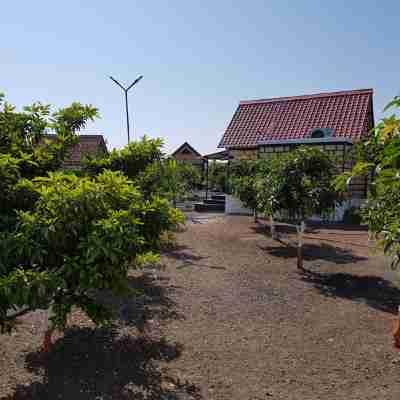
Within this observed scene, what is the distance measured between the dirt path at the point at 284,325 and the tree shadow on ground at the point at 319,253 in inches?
2.0

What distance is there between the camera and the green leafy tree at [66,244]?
2.46 meters

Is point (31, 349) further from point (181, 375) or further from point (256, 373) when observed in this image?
point (256, 373)

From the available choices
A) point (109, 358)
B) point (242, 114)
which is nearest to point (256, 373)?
point (109, 358)

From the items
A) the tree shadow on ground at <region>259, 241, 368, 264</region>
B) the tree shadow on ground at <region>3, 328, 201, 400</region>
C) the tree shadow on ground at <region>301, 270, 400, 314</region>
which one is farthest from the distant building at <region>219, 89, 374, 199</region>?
the tree shadow on ground at <region>3, 328, 201, 400</region>

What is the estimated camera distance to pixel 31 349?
4215 mm

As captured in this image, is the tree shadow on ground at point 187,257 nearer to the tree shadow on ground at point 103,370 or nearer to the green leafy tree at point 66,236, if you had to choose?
the tree shadow on ground at point 103,370

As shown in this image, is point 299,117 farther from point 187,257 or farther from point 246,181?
point 187,257

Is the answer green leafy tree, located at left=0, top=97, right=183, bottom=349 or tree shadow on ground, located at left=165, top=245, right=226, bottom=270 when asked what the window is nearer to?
tree shadow on ground, located at left=165, top=245, right=226, bottom=270

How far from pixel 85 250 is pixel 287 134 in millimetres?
15013

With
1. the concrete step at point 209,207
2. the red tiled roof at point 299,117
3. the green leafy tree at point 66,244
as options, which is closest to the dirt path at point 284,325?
the green leafy tree at point 66,244

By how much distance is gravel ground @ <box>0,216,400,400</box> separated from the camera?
3598 millimetres

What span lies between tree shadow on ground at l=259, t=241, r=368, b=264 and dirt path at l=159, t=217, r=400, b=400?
0.05 metres

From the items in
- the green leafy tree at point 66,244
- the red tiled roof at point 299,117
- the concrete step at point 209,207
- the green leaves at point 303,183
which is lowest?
the concrete step at point 209,207

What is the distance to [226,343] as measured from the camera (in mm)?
4594
